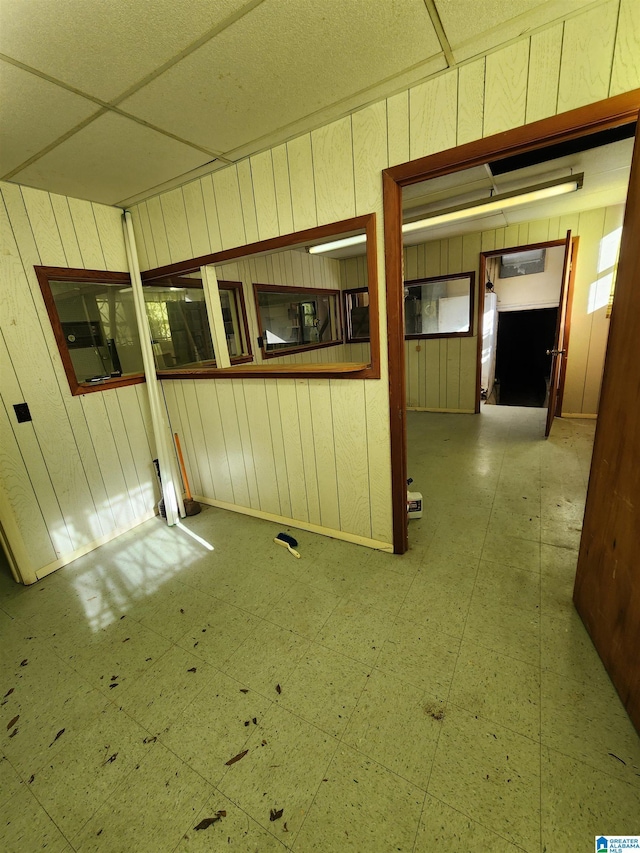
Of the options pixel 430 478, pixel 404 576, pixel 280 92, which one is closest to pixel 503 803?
pixel 404 576

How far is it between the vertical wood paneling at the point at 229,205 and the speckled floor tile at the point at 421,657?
8.42 feet

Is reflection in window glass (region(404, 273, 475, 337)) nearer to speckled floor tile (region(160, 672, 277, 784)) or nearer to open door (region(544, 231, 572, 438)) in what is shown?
open door (region(544, 231, 572, 438))

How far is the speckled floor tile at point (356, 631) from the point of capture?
5.46 feet

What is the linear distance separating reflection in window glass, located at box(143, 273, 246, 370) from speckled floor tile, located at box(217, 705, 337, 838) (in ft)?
9.34

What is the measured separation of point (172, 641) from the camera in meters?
1.81

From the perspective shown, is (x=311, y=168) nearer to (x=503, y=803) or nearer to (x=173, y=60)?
(x=173, y=60)

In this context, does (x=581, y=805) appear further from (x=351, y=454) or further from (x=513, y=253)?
(x=513, y=253)

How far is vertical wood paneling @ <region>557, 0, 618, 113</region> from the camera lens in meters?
1.32

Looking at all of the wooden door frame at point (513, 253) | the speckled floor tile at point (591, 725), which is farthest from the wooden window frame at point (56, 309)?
the wooden door frame at point (513, 253)

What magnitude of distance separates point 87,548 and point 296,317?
3.80 m

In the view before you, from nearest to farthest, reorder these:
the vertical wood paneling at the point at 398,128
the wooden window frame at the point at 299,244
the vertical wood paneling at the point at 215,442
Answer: the vertical wood paneling at the point at 398,128 → the wooden window frame at the point at 299,244 → the vertical wood paneling at the point at 215,442

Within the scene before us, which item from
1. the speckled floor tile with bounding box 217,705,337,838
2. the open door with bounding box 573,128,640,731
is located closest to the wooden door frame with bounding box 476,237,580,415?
the open door with bounding box 573,128,640,731

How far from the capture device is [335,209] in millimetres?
1975

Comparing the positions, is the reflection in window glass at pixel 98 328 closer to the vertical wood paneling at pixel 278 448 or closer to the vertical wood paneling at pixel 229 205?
the vertical wood paneling at pixel 229 205
